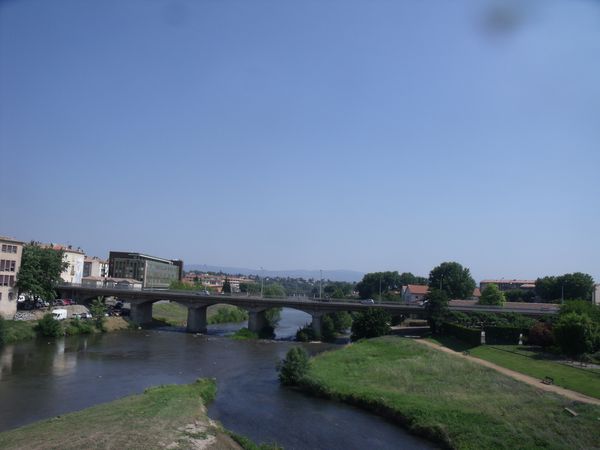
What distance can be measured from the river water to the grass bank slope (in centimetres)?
244

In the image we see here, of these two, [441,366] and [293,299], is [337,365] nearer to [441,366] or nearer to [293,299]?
[441,366]

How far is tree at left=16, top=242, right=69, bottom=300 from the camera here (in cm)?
7519

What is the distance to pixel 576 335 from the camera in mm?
47562

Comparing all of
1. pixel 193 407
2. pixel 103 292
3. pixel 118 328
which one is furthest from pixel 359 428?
pixel 103 292

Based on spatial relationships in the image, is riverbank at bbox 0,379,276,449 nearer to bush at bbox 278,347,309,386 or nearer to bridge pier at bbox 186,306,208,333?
bush at bbox 278,347,309,386

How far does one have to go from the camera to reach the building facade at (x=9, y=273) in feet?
233

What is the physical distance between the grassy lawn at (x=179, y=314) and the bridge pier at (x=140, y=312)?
250 inches

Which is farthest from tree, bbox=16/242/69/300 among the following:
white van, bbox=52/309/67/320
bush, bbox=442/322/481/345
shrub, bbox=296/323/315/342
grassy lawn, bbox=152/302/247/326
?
bush, bbox=442/322/481/345

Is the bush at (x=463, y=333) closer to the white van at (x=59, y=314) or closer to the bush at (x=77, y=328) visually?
the bush at (x=77, y=328)

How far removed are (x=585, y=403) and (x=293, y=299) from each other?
57.2 metres

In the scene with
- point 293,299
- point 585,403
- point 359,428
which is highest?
point 293,299

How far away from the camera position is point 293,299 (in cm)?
8544

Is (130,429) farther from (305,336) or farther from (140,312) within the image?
(140,312)

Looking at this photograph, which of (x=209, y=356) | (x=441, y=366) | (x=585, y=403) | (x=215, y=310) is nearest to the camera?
(x=585, y=403)
